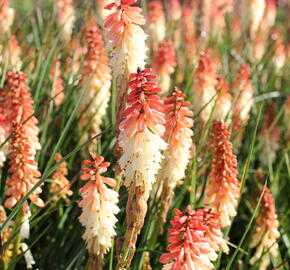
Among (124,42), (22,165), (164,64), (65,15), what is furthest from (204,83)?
(65,15)

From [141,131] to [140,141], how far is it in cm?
8

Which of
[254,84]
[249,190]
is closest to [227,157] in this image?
[249,190]

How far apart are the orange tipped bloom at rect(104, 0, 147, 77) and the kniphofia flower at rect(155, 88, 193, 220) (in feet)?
1.35

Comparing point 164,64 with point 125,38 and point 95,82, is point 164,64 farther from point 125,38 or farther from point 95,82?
point 125,38

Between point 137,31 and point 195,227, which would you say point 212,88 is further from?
point 195,227

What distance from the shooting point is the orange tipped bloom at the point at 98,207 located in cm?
279

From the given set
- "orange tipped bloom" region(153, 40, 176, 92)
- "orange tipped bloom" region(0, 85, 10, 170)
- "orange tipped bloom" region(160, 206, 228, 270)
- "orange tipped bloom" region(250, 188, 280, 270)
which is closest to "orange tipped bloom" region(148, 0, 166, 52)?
"orange tipped bloom" region(153, 40, 176, 92)

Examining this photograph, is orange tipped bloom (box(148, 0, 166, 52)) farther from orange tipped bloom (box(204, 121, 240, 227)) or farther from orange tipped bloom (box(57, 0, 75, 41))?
orange tipped bloom (box(204, 121, 240, 227))

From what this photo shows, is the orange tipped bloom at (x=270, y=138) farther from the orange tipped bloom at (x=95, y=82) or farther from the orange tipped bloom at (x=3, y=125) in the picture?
the orange tipped bloom at (x=3, y=125)

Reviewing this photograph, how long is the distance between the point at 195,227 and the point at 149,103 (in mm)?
599

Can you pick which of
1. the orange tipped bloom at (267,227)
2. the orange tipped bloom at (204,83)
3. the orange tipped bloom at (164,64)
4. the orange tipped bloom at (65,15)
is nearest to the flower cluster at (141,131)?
the orange tipped bloom at (267,227)

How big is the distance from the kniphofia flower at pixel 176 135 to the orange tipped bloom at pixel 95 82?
3.89ft

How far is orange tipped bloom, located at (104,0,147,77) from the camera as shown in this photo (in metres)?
2.87

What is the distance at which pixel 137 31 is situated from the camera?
2.90 meters
